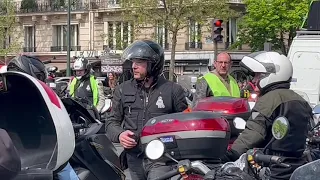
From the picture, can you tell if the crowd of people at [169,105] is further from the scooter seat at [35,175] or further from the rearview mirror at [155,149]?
the scooter seat at [35,175]

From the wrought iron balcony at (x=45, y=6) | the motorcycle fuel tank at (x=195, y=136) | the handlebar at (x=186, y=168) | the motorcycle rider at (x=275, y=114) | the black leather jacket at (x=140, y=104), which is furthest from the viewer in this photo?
the wrought iron balcony at (x=45, y=6)

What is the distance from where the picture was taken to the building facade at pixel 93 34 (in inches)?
1603

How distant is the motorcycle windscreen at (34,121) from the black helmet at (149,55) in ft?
4.49

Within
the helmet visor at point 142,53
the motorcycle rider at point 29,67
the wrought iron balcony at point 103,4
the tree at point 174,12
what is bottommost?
the motorcycle rider at point 29,67

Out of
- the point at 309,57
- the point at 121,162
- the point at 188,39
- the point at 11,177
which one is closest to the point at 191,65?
the point at 188,39

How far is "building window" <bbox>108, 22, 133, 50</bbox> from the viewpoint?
38.7 meters

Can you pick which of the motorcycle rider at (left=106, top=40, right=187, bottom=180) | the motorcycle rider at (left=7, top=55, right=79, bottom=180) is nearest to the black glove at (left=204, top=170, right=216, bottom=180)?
the motorcycle rider at (left=106, top=40, right=187, bottom=180)

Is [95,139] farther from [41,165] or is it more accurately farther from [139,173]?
[41,165]

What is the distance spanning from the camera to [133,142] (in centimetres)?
500

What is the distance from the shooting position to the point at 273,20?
3834 centimetres

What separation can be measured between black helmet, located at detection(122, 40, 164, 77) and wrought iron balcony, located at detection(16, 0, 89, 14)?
42068 mm

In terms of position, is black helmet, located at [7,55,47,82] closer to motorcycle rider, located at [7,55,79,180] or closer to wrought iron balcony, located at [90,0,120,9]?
motorcycle rider, located at [7,55,79,180]

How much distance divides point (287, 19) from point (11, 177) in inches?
1427

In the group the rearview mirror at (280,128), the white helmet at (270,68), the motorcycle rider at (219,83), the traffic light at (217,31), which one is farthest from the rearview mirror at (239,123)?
the traffic light at (217,31)
